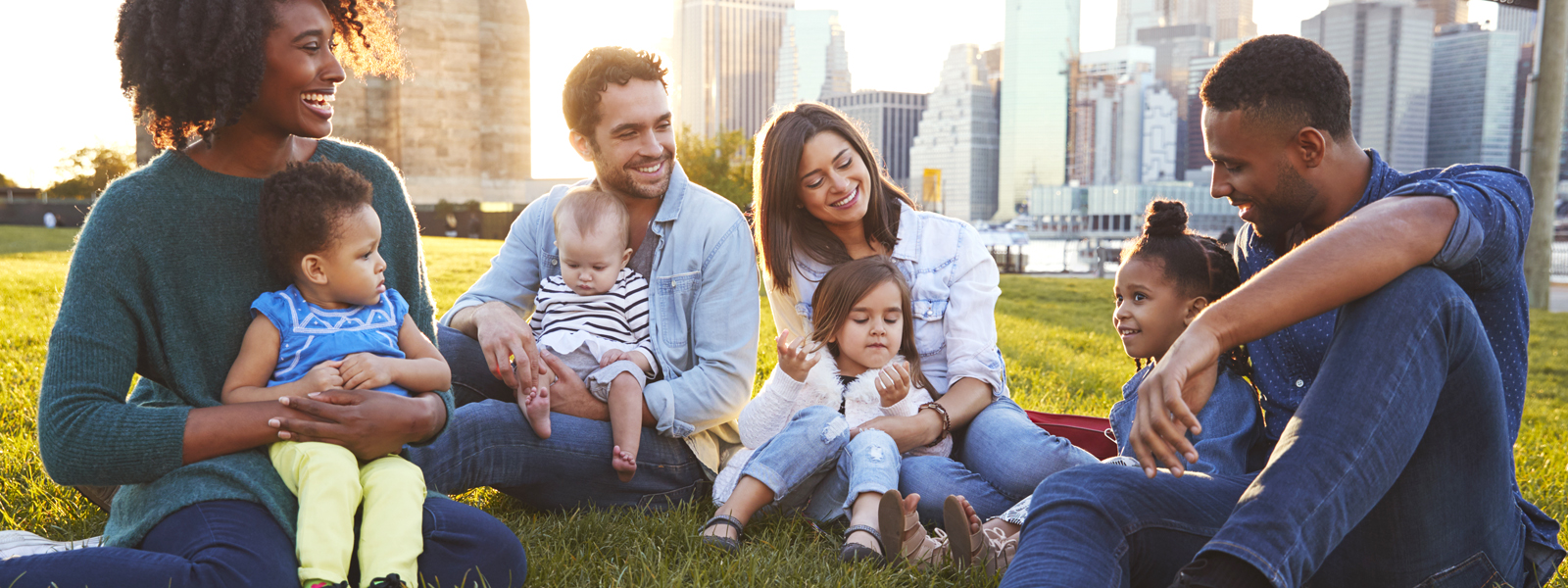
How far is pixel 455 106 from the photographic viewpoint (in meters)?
41.0

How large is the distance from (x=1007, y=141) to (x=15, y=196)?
449ft

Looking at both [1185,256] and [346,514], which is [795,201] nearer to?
[1185,256]

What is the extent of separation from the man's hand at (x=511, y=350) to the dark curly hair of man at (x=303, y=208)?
0.90 metres

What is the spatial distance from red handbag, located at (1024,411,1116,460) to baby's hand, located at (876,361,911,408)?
67 centimetres

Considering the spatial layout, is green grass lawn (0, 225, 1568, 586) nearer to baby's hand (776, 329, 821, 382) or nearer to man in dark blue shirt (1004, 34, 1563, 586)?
baby's hand (776, 329, 821, 382)

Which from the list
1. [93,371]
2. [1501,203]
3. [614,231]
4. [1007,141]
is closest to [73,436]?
[93,371]

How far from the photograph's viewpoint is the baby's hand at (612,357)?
3.66 m

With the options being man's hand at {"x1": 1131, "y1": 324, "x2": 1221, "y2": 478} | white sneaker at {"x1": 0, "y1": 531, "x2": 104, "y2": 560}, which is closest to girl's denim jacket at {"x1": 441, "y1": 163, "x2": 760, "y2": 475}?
white sneaker at {"x1": 0, "y1": 531, "x2": 104, "y2": 560}

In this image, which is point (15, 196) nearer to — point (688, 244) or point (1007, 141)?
point (688, 244)

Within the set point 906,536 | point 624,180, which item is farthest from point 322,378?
point 906,536

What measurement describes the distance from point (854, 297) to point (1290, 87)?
160 cm

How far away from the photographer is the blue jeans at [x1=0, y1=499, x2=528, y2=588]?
7.40ft

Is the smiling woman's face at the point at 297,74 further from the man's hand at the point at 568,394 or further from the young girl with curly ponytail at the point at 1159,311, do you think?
the young girl with curly ponytail at the point at 1159,311

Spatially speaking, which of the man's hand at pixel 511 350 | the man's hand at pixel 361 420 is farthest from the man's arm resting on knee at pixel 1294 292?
the man's hand at pixel 511 350
